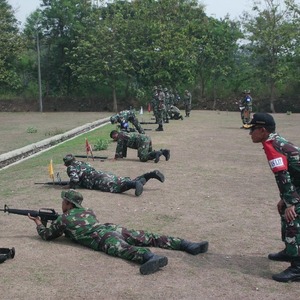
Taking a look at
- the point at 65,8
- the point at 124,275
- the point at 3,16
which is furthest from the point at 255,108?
the point at 124,275

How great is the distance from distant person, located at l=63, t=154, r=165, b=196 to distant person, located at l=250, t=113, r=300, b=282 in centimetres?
435

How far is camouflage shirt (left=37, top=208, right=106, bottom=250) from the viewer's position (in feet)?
20.4

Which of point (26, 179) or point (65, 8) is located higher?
point (65, 8)

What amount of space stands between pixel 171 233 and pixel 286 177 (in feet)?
8.35

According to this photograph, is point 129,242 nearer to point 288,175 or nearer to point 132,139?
point 288,175

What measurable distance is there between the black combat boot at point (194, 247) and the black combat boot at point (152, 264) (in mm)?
613

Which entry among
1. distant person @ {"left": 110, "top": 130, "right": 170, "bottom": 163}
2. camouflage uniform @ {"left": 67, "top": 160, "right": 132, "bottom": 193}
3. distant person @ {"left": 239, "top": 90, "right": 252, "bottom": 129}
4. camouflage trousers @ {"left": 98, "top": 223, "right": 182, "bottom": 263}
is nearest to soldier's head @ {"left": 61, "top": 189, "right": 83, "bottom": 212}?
camouflage trousers @ {"left": 98, "top": 223, "right": 182, "bottom": 263}

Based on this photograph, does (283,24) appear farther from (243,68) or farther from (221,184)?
(221,184)

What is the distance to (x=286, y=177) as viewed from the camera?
5.00 m

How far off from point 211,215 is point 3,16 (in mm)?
41192

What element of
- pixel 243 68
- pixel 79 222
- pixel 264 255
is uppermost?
pixel 243 68

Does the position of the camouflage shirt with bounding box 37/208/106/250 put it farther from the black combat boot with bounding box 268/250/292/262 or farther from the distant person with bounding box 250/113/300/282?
the distant person with bounding box 250/113/300/282

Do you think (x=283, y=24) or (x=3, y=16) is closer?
(x=283, y=24)

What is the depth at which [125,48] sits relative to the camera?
42.2 meters
